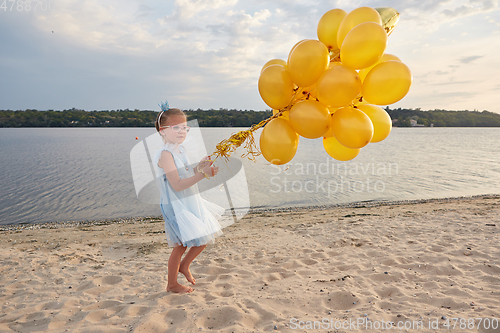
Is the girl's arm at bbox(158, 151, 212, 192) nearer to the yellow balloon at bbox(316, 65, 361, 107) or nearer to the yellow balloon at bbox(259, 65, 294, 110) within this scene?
the yellow balloon at bbox(259, 65, 294, 110)

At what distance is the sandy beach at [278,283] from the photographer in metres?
2.48

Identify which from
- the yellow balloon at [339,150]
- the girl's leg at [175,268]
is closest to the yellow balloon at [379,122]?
the yellow balloon at [339,150]

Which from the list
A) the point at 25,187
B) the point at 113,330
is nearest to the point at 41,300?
the point at 113,330

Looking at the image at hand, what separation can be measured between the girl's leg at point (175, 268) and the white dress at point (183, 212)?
0.33ft

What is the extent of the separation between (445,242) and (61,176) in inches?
709

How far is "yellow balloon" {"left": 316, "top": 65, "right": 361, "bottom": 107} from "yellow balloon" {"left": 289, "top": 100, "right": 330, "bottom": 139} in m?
0.12

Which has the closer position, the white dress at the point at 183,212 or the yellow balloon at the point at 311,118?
the yellow balloon at the point at 311,118

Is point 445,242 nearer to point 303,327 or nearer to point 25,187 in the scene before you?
point 303,327

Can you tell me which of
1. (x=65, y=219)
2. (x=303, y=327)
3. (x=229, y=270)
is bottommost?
(x=65, y=219)

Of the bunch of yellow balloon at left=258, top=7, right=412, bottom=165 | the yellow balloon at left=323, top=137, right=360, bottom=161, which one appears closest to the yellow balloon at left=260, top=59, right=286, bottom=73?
the bunch of yellow balloon at left=258, top=7, right=412, bottom=165

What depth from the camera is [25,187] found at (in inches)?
546

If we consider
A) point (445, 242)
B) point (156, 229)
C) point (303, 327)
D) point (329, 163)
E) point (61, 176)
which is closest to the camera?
point (303, 327)

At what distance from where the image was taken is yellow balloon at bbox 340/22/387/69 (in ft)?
6.73

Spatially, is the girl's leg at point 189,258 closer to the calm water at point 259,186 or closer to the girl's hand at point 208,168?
the girl's hand at point 208,168
